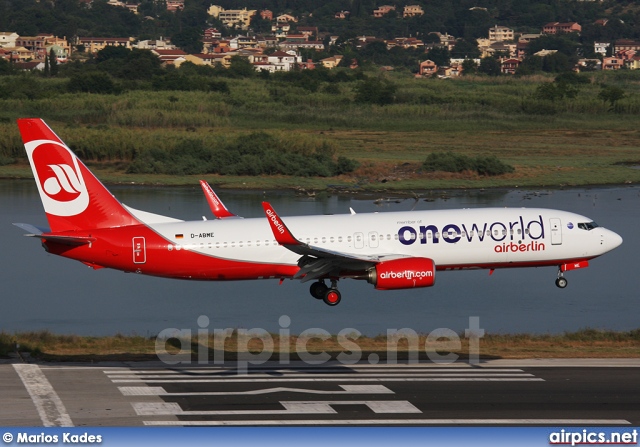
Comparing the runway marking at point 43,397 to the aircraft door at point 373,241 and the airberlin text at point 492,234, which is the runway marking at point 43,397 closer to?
the aircraft door at point 373,241

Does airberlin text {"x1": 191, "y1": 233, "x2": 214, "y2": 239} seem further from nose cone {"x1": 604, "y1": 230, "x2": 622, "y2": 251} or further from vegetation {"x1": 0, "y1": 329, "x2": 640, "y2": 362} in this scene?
nose cone {"x1": 604, "y1": 230, "x2": 622, "y2": 251}

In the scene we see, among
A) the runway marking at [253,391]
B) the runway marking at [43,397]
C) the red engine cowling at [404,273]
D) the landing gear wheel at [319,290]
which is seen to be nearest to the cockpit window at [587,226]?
the red engine cowling at [404,273]

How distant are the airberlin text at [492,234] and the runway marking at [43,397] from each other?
753 inches

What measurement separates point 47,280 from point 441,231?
1188 inches

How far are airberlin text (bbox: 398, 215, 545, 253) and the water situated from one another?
644cm

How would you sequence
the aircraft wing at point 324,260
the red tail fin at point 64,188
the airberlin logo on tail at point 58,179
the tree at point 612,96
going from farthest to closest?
the tree at point 612,96 < the airberlin logo on tail at point 58,179 < the red tail fin at point 64,188 < the aircraft wing at point 324,260

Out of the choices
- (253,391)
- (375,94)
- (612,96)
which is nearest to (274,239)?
(253,391)

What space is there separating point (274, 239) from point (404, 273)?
6546 millimetres

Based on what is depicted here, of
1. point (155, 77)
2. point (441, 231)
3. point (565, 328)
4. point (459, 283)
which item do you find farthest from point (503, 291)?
point (155, 77)

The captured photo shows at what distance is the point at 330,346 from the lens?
5406 cm

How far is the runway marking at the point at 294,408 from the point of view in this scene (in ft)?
124

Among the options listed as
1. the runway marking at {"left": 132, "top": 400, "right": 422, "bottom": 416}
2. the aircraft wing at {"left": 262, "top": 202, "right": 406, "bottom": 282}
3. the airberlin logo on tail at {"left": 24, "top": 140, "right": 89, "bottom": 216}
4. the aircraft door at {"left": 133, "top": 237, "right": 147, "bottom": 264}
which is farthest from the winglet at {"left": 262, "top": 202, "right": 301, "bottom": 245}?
the runway marking at {"left": 132, "top": 400, "right": 422, "bottom": 416}

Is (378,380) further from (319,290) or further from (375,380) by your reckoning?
(319,290)

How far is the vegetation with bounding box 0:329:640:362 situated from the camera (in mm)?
50750
